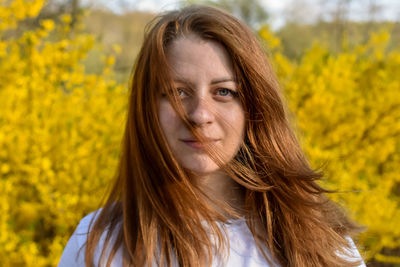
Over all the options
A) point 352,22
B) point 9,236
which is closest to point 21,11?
point 9,236

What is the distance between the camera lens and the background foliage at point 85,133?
2.30 metres

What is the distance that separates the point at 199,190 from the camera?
1187 mm

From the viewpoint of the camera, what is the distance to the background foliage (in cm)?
230

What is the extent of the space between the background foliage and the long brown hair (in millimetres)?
684

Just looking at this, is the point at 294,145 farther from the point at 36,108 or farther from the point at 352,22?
the point at 352,22

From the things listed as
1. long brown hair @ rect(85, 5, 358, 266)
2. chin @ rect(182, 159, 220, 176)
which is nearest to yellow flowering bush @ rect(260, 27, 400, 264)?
long brown hair @ rect(85, 5, 358, 266)

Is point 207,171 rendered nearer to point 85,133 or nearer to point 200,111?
point 200,111

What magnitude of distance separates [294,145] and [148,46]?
0.53 m

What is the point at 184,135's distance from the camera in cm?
109

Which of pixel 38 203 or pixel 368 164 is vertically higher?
pixel 368 164

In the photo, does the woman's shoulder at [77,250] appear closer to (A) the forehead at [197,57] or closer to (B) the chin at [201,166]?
(B) the chin at [201,166]

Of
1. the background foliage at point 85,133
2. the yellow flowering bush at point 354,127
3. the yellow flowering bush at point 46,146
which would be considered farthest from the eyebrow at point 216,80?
the yellow flowering bush at point 354,127

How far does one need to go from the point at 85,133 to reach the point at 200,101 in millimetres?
1654

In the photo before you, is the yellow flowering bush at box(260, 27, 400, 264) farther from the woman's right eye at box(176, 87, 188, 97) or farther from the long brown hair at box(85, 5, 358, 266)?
the woman's right eye at box(176, 87, 188, 97)
